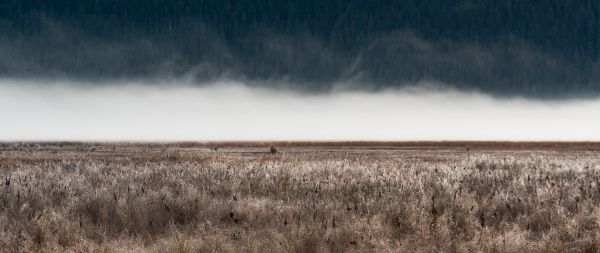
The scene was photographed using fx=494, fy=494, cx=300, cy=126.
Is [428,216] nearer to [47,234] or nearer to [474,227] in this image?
[474,227]

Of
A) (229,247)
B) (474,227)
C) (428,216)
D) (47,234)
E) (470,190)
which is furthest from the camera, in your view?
(470,190)

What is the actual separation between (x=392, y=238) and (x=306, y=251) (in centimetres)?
155

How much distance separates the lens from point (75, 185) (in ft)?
40.8

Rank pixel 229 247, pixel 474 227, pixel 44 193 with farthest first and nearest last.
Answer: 1. pixel 44 193
2. pixel 474 227
3. pixel 229 247

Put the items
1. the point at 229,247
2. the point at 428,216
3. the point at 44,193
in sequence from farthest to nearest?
the point at 44,193
the point at 428,216
the point at 229,247

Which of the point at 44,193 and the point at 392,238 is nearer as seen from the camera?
the point at 392,238

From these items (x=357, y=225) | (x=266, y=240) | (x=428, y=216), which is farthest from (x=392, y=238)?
(x=266, y=240)

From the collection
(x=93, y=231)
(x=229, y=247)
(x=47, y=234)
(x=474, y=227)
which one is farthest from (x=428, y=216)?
(x=47, y=234)

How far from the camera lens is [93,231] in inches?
325

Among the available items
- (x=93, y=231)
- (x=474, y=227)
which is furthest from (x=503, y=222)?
(x=93, y=231)

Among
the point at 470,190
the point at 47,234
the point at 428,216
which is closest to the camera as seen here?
the point at 47,234

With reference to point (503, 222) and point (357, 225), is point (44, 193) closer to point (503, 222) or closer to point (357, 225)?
point (357, 225)

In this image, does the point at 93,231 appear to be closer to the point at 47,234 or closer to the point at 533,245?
the point at 47,234

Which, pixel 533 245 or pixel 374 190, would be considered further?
pixel 374 190
